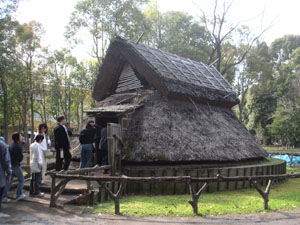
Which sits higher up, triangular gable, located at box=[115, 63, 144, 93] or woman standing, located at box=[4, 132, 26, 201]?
triangular gable, located at box=[115, 63, 144, 93]

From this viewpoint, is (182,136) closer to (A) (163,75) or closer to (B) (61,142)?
(A) (163,75)

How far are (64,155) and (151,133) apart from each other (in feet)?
9.62

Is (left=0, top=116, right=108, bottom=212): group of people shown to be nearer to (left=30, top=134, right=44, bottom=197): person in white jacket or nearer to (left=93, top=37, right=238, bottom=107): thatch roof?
(left=30, top=134, right=44, bottom=197): person in white jacket

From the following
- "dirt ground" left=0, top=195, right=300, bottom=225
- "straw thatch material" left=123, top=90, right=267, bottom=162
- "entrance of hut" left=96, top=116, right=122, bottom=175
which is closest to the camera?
"dirt ground" left=0, top=195, right=300, bottom=225

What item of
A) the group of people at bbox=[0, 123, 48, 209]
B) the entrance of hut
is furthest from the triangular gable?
the group of people at bbox=[0, 123, 48, 209]

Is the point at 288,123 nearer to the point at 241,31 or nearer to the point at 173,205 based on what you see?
the point at 241,31

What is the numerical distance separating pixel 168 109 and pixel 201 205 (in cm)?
469

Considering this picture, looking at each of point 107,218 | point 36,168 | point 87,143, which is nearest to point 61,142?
point 87,143

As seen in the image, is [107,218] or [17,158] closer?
[107,218]

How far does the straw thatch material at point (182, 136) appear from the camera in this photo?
27.9 feet

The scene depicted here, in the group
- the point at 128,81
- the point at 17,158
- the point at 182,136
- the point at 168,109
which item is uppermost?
the point at 128,81

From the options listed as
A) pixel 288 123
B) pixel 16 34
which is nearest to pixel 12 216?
pixel 16 34

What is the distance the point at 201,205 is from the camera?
616 centimetres

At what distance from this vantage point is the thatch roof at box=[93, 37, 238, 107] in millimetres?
10717
